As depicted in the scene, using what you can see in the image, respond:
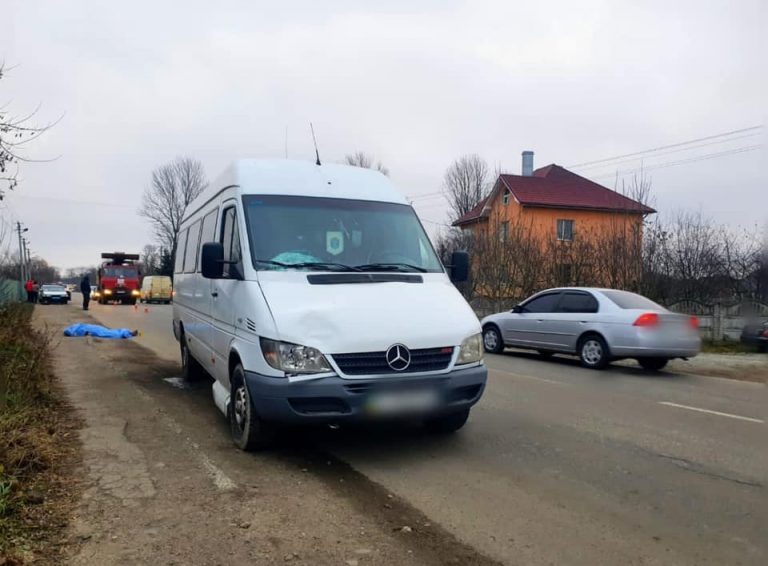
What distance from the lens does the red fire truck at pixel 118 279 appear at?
41.4 metres

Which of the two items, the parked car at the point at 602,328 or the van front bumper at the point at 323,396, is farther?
the parked car at the point at 602,328

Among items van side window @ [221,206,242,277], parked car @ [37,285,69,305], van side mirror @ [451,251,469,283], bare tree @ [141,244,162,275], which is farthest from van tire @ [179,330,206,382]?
bare tree @ [141,244,162,275]

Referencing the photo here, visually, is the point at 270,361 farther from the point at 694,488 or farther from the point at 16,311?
the point at 16,311

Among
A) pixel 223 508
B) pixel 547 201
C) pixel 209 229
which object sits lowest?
pixel 223 508

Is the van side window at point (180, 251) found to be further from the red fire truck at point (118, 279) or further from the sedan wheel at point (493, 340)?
the red fire truck at point (118, 279)

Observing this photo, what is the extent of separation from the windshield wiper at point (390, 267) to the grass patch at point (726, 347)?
41.5 ft

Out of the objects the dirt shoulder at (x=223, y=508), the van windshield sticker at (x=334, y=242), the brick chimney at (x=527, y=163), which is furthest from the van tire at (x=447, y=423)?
the brick chimney at (x=527, y=163)

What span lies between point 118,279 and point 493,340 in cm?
3386

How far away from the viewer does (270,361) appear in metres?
4.94

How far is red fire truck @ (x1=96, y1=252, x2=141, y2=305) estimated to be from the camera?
41406mm

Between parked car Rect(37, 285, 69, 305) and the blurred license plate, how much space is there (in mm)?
46552

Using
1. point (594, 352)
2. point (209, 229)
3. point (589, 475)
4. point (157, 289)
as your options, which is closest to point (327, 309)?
point (589, 475)

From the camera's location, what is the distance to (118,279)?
136 feet

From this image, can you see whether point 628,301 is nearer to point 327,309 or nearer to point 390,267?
point 390,267
